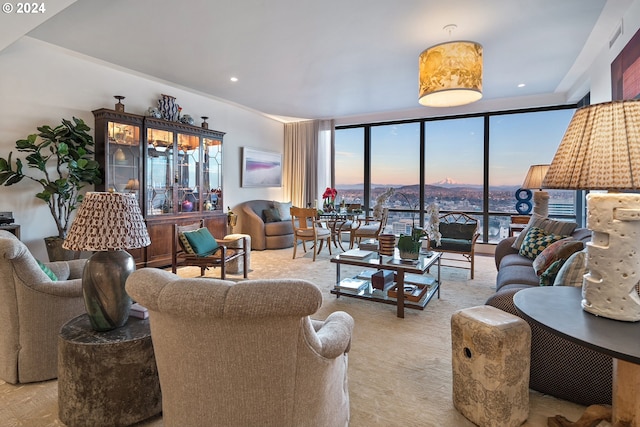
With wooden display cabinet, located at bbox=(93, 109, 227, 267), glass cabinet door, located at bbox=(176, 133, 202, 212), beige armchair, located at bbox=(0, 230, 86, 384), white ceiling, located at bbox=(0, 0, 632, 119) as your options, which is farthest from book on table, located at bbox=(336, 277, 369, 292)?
glass cabinet door, located at bbox=(176, 133, 202, 212)

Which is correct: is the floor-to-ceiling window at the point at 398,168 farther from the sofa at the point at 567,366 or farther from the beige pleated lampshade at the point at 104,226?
the beige pleated lampshade at the point at 104,226

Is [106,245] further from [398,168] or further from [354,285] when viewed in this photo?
[398,168]

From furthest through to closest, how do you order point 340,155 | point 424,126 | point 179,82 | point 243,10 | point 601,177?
point 340,155 → point 424,126 → point 179,82 → point 243,10 → point 601,177

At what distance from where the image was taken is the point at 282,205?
7.09 meters

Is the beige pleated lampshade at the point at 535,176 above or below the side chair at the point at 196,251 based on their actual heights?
above

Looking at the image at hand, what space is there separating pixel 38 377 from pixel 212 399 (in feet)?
4.97

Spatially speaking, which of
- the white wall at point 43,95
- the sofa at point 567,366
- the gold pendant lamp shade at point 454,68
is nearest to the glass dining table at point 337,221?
the gold pendant lamp shade at point 454,68

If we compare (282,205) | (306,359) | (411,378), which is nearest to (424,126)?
(282,205)

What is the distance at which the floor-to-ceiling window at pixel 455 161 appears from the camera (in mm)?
5863

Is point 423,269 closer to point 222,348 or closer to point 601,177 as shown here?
point 601,177

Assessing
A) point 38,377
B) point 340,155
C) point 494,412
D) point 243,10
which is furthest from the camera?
point 340,155

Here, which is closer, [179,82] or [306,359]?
[306,359]

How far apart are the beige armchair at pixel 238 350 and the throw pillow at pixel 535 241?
2880 millimetres

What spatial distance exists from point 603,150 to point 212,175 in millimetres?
5409
